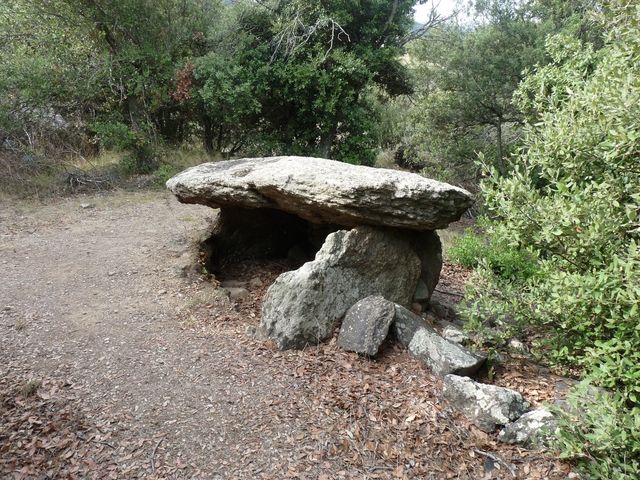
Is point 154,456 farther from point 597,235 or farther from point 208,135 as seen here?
point 208,135

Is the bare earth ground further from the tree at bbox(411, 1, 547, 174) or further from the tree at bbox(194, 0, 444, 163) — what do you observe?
the tree at bbox(411, 1, 547, 174)

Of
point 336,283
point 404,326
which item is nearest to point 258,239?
point 336,283

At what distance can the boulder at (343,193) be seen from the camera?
572cm

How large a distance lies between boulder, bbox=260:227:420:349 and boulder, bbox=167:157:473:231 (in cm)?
37

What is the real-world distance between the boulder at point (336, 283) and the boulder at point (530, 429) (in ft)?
7.31

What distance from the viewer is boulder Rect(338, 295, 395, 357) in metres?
5.39

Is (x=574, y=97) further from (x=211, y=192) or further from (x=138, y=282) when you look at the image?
(x=138, y=282)

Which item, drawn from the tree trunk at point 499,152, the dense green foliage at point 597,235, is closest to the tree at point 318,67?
the tree trunk at point 499,152

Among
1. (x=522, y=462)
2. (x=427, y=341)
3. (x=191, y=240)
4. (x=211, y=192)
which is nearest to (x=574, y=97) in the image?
(x=427, y=341)

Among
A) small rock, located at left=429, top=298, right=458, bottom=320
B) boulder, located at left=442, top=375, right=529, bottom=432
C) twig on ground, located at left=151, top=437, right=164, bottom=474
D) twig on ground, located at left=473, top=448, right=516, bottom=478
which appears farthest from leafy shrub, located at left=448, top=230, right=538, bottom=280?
twig on ground, located at left=151, top=437, right=164, bottom=474

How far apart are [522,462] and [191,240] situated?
6.30 m

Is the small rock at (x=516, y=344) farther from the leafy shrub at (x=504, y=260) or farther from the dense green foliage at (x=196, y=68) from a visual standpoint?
the dense green foliage at (x=196, y=68)

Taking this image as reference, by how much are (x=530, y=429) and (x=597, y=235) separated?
1.85 m

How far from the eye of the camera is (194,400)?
15.3ft
